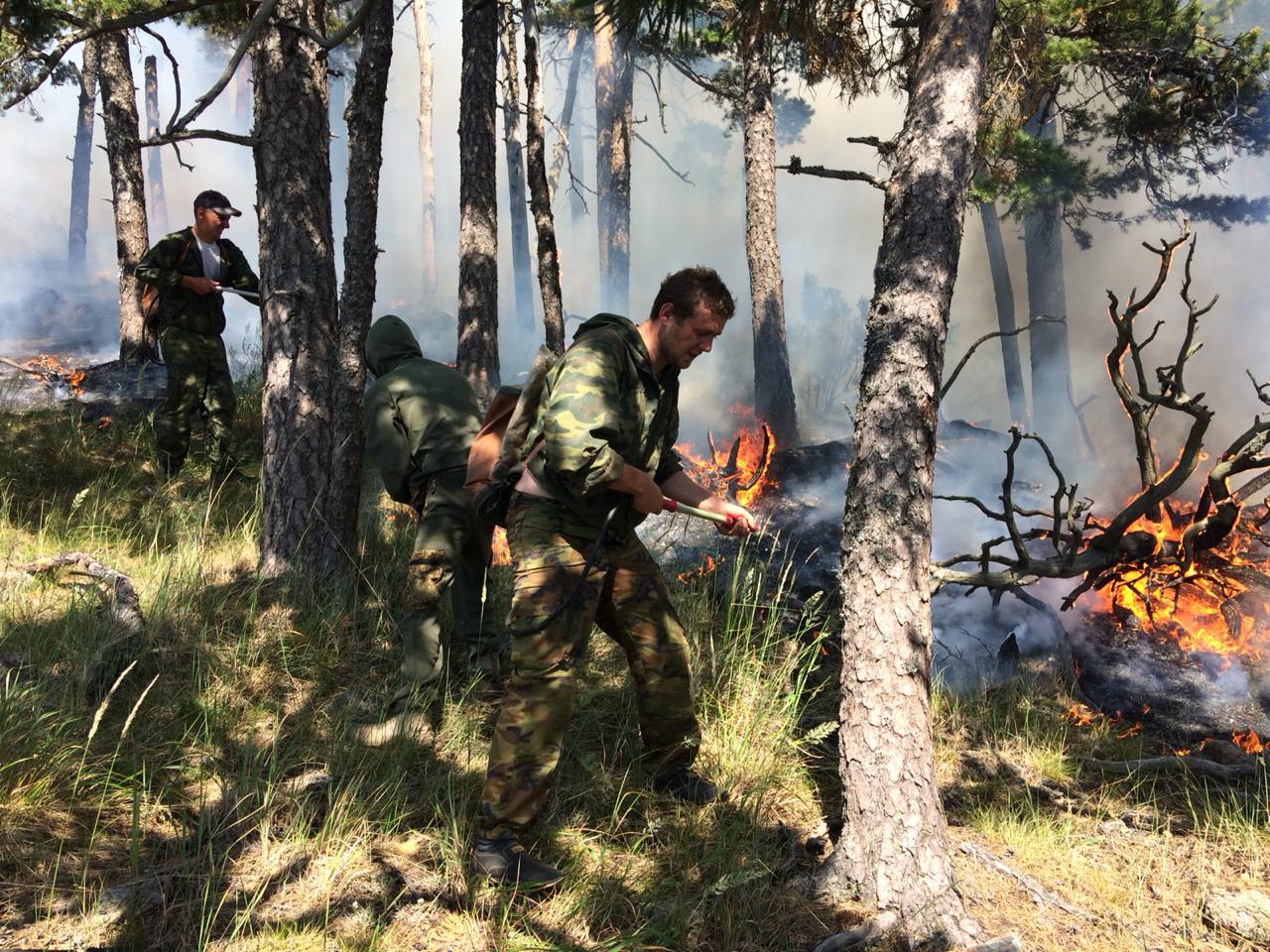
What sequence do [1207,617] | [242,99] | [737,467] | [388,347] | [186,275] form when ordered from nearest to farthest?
[388,347]
[1207,617]
[186,275]
[737,467]
[242,99]

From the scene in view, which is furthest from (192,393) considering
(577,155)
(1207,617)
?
(577,155)

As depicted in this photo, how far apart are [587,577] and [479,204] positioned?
6.15 metres

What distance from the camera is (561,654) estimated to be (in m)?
2.89

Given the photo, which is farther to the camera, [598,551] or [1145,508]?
[1145,508]

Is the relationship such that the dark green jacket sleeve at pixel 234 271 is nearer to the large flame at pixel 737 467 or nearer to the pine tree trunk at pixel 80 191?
the large flame at pixel 737 467

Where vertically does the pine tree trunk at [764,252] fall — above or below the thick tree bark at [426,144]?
below

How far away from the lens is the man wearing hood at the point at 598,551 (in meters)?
2.79

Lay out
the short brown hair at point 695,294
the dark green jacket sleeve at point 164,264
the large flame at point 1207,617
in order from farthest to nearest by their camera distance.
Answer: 1. the dark green jacket sleeve at point 164,264
2. the large flame at point 1207,617
3. the short brown hair at point 695,294

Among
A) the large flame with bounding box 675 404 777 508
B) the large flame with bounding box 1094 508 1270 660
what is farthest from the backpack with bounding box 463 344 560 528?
the large flame with bounding box 1094 508 1270 660

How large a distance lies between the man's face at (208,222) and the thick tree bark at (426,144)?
51.6 feet

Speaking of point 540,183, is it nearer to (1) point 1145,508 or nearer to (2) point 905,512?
(2) point 905,512

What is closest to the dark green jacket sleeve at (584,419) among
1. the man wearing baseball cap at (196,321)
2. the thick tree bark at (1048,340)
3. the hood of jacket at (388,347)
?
the hood of jacket at (388,347)

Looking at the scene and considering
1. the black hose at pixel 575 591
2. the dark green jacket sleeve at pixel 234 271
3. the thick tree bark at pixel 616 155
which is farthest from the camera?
the thick tree bark at pixel 616 155

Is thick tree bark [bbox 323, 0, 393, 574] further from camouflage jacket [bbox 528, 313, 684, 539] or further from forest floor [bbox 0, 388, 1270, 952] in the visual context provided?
camouflage jacket [bbox 528, 313, 684, 539]
